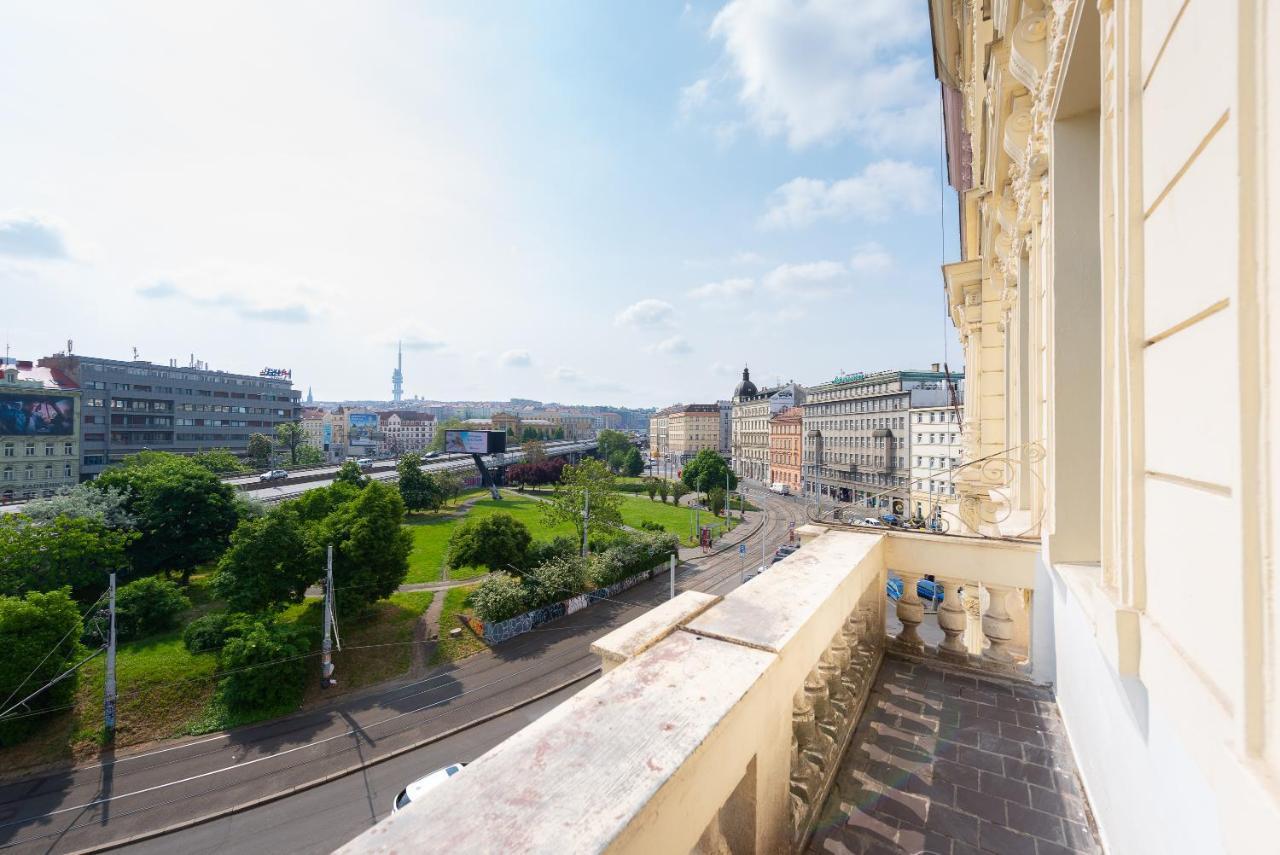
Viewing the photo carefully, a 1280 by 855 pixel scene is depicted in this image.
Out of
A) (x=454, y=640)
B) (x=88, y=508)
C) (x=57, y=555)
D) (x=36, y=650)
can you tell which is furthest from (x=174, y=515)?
(x=454, y=640)

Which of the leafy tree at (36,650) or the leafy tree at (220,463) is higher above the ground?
the leafy tree at (220,463)

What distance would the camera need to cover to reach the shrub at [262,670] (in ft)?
53.6

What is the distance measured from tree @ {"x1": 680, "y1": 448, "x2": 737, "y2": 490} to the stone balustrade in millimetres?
55099

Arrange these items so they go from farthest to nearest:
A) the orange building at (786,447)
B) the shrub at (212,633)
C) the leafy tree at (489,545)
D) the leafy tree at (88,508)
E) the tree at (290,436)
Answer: the tree at (290,436), the orange building at (786,447), the leafy tree at (489,545), the leafy tree at (88,508), the shrub at (212,633)

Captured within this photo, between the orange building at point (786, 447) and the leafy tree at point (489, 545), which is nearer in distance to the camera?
the leafy tree at point (489, 545)

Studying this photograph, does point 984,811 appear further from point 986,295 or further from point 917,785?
point 986,295

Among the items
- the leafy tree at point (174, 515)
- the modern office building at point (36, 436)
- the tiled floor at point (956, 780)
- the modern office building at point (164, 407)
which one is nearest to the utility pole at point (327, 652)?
the leafy tree at point (174, 515)

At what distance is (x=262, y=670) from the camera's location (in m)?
16.4

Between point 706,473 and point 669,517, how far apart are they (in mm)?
11442

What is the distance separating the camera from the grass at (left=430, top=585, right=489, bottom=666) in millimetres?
20125

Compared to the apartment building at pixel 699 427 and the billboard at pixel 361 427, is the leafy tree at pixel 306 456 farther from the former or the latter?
the apartment building at pixel 699 427

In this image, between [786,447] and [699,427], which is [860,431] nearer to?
[786,447]

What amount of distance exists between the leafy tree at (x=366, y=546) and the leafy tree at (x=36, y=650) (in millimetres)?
6913

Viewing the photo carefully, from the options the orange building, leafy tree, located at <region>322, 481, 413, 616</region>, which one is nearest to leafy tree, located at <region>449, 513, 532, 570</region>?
leafy tree, located at <region>322, 481, 413, 616</region>
